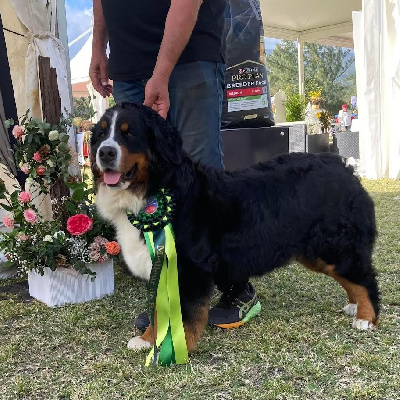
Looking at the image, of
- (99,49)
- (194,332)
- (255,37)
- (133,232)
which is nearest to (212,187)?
(133,232)

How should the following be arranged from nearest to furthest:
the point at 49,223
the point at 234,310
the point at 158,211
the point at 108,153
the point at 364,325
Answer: the point at 108,153, the point at 158,211, the point at 364,325, the point at 234,310, the point at 49,223

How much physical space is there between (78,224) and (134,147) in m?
1.09

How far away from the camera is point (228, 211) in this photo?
2.31 meters

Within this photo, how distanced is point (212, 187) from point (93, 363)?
988 millimetres

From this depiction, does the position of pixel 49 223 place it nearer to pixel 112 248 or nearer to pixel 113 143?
pixel 112 248

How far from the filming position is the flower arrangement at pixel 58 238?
3.02 meters

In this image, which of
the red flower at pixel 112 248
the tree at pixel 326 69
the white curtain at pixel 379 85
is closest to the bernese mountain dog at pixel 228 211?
the red flower at pixel 112 248

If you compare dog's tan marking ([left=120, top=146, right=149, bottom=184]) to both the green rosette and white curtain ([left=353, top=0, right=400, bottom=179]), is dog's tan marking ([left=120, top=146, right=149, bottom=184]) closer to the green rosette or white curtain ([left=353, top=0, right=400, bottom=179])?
the green rosette

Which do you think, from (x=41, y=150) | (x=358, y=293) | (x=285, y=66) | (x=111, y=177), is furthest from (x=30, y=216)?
(x=285, y=66)

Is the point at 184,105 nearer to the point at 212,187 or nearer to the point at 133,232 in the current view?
Answer: the point at 212,187

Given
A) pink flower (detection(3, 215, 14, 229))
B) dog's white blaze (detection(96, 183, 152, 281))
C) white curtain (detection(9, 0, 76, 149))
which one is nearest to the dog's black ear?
dog's white blaze (detection(96, 183, 152, 281))

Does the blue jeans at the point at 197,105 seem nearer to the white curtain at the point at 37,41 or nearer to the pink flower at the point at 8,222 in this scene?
the pink flower at the point at 8,222

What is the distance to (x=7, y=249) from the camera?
3117 mm

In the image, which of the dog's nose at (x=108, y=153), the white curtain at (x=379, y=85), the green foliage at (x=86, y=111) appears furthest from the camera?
the white curtain at (x=379, y=85)
